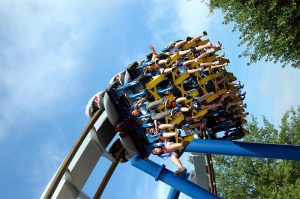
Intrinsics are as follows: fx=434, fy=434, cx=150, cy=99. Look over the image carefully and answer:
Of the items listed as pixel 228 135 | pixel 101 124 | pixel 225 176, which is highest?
pixel 225 176

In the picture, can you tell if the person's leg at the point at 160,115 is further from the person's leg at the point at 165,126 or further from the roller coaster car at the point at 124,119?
the roller coaster car at the point at 124,119

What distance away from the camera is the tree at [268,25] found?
651 inches

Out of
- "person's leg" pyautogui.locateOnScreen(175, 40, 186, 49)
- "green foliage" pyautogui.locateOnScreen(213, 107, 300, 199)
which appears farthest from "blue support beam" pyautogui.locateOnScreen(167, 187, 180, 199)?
"green foliage" pyautogui.locateOnScreen(213, 107, 300, 199)

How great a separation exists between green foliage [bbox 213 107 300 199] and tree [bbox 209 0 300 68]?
662 centimetres

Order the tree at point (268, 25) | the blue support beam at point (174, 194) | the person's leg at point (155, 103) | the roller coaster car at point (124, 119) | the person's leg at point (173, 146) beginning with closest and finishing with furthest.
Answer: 1. the person's leg at point (173, 146)
2. the person's leg at point (155, 103)
3. the roller coaster car at point (124, 119)
4. the blue support beam at point (174, 194)
5. the tree at point (268, 25)

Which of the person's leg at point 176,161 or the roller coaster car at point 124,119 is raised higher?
the roller coaster car at point 124,119

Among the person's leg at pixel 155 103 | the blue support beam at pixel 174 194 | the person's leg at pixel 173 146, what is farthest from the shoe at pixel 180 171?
the blue support beam at pixel 174 194

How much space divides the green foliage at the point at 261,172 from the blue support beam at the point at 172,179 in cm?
1440

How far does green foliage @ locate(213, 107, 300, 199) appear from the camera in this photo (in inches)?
898

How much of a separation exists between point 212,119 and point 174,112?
8.94ft

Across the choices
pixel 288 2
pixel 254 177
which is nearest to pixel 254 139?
pixel 254 177

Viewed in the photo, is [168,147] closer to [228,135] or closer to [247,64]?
[228,135]

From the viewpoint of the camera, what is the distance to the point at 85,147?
320 inches

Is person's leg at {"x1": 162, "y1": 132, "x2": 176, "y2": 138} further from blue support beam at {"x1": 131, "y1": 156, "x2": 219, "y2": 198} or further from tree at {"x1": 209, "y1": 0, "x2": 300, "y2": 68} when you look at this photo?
tree at {"x1": 209, "y1": 0, "x2": 300, "y2": 68}
